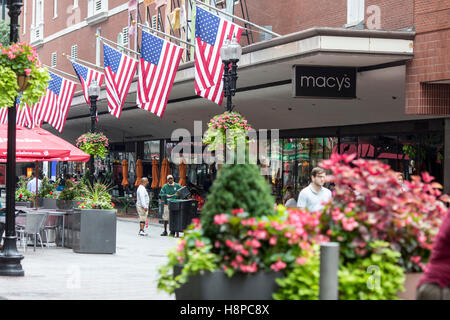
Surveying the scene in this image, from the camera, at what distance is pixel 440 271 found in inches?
213

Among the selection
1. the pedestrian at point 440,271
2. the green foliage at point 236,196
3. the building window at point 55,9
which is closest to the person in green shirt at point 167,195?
the green foliage at point 236,196

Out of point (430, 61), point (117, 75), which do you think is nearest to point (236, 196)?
point (430, 61)

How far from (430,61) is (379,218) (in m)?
12.0

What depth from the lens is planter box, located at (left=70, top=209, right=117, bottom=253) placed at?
59.0 ft

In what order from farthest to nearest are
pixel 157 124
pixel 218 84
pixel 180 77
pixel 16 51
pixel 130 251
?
pixel 157 124
pixel 180 77
pixel 218 84
pixel 130 251
pixel 16 51

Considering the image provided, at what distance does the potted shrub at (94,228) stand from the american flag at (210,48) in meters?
4.00

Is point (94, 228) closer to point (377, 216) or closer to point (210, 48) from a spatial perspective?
point (210, 48)

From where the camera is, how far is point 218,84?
66.2ft

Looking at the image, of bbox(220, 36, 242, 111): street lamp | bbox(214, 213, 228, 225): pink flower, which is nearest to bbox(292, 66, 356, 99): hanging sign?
bbox(220, 36, 242, 111): street lamp

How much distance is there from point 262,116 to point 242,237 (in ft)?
75.5

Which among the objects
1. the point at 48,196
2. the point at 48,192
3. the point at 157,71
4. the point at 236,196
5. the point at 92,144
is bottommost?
the point at 48,196

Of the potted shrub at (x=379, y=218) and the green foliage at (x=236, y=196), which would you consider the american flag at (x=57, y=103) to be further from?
the potted shrub at (x=379, y=218)

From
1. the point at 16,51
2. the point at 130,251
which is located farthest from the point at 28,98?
the point at 130,251
